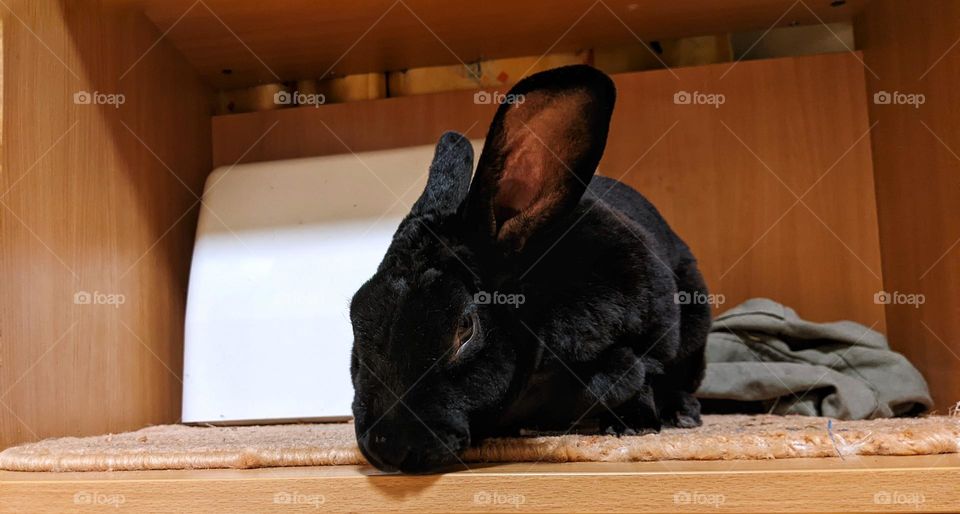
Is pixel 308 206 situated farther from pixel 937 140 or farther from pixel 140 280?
pixel 937 140

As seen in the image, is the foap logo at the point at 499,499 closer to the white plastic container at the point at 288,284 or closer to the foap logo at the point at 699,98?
the white plastic container at the point at 288,284

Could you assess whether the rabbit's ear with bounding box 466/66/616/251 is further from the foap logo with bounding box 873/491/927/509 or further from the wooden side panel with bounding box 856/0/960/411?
the wooden side panel with bounding box 856/0/960/411

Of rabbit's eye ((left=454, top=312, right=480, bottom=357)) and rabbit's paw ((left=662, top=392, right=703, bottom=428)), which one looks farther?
rabbit's paw ((left=662, top=392, right=703, bottom=428))

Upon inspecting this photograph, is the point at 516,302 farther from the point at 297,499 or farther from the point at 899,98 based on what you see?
the point at 899,98

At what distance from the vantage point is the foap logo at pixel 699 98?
144 cm

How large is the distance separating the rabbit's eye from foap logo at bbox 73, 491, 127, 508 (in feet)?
1.10

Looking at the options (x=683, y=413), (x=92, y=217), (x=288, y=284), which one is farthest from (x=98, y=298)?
(x=683, y=413)

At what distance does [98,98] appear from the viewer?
3.83 ft

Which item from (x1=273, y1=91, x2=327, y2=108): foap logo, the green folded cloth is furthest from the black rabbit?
(x1=273, y1=91, x2=327, y2=108): foap logo

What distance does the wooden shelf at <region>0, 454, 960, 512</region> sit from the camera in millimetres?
660

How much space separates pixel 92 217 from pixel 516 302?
66 centimetres

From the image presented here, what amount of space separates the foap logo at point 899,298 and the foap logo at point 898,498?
2.12 ft

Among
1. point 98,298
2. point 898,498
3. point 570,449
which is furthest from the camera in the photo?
point 98,298

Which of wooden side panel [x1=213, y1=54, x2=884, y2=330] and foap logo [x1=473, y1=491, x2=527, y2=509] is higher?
wooden side panel [x1=213, y1=54, x2=884, y2=330]
